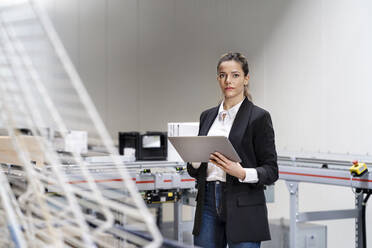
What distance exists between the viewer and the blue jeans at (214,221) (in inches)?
72.8

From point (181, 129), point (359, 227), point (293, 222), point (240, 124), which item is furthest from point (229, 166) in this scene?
point (359, 227)

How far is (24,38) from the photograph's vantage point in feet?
24.6

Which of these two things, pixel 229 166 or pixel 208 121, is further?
pixel 208 121

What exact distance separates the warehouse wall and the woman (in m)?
2.60

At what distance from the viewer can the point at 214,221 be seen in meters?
1.87

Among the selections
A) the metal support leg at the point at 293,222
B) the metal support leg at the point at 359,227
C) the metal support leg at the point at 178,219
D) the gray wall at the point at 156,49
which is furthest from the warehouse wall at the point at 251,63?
the metal support leg at the point at 178,219

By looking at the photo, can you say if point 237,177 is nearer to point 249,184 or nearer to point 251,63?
point 249,184

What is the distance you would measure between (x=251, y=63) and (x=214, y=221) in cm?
410

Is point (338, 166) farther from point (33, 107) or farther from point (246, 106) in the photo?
point (33, 107)

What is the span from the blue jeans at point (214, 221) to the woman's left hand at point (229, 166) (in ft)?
0.22

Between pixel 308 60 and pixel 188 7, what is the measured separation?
2079 mm

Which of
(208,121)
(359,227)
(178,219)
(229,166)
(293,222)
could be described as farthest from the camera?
(178,219)

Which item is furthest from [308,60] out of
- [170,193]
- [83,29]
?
[83,29]

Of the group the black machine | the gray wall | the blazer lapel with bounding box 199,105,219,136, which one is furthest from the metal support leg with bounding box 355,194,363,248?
the blazer lapel with bounding box 199,105,219,136
